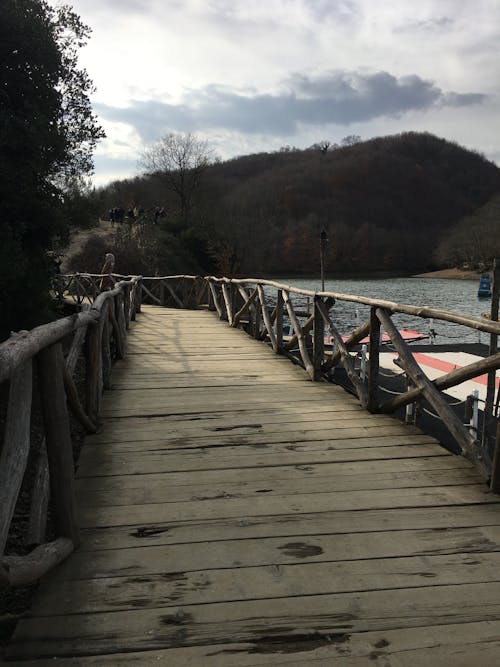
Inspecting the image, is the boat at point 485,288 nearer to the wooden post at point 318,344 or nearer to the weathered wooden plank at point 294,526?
the wooden post at point 318,344

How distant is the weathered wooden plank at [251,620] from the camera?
5.39 feet

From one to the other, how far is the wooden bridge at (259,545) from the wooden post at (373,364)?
22cm

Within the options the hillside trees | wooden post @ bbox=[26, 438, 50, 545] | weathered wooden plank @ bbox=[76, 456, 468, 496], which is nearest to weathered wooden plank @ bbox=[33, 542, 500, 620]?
wooden post @ bbox=[26, 438, 50, 545]

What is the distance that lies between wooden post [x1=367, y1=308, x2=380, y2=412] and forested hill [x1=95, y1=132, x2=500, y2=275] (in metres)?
65.7

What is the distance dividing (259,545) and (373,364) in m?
2.32

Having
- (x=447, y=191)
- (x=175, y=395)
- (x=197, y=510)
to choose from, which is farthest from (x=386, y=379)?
(x=447, y=191)

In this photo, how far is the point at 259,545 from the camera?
2.21m

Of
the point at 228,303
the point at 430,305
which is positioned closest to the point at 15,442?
the point at 228,303

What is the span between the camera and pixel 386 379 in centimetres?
1398

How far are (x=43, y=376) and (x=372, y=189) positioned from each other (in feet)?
450

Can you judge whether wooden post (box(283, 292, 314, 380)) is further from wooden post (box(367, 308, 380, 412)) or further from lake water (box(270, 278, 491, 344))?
lake water (box(270, 278, 491, 344))

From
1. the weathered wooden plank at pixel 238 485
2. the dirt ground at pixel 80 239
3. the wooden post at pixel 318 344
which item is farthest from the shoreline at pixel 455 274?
the weathered wooden plank at pixel 238 485

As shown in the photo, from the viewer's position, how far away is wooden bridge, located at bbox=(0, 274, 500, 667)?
1.64 meters

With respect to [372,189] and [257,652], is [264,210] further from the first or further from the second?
[257,652]
